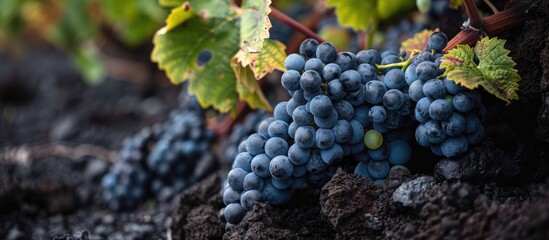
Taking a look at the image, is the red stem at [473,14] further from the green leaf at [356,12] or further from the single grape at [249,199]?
the single grape at [249,199]

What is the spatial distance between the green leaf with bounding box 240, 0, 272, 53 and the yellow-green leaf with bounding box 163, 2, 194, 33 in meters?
0.16

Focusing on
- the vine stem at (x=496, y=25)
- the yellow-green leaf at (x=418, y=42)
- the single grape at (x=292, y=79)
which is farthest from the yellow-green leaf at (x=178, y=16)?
the vine stem at (x=496, y=25)

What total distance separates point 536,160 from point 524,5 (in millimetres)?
342

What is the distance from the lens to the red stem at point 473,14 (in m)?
1.21

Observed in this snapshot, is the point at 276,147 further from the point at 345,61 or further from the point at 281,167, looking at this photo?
the point at 345,61

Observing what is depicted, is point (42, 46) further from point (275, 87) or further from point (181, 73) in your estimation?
point (181, 73)

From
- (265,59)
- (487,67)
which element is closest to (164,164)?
(265,59)

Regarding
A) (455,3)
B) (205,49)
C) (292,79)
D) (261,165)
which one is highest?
(205,49)

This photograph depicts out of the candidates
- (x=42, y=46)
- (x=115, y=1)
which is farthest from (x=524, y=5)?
(x=42, y=46)

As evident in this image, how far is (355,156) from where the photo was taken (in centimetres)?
121

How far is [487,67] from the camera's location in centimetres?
112

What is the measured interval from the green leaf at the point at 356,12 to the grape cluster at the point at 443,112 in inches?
17.3

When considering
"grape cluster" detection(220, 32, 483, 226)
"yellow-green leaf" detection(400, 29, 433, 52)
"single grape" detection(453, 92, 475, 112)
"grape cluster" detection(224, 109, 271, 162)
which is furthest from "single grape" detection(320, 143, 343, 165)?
"grape cluster" detection(224, 109, 271, 162)

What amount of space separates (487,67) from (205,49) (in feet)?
2.50
